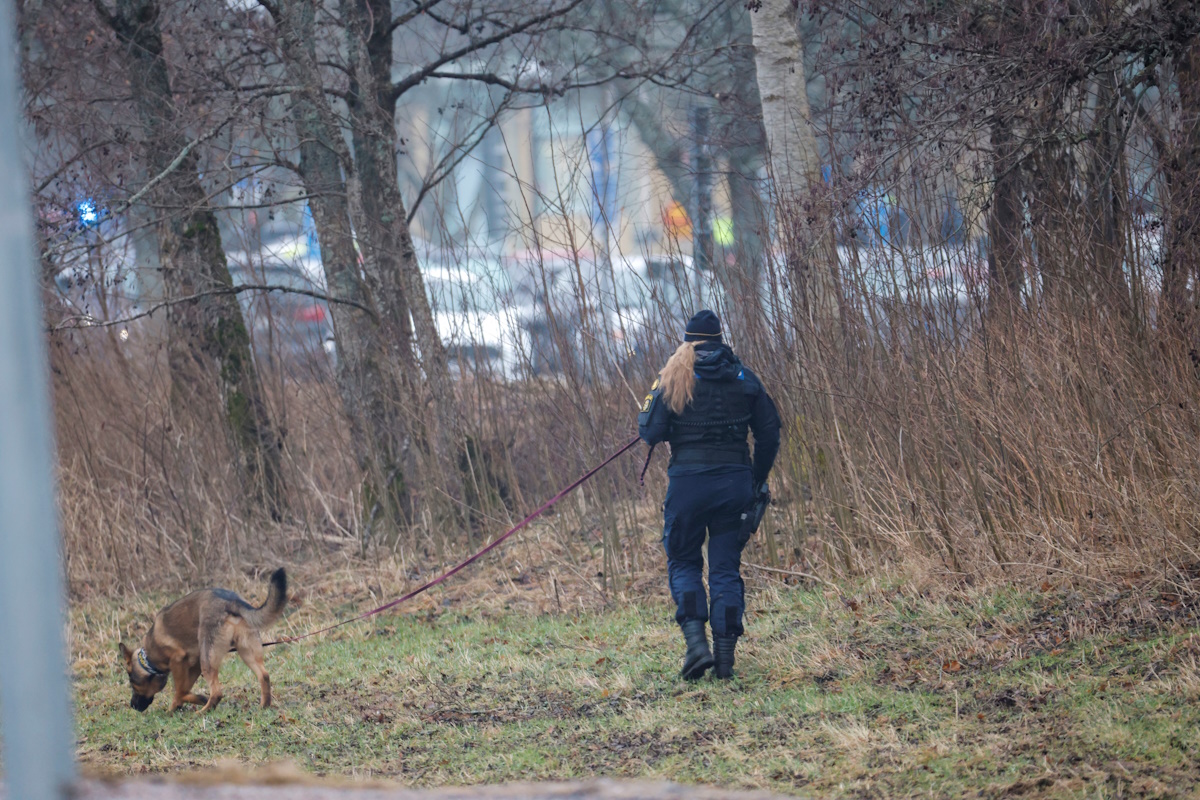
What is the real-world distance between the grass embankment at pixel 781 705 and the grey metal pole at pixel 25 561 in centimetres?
304

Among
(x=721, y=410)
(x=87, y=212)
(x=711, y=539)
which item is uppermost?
(x=87, y=212)

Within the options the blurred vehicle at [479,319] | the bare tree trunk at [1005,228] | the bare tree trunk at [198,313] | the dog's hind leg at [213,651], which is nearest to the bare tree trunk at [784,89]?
the bare tree trunk at [1005,228]

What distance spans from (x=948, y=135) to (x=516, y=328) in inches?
165

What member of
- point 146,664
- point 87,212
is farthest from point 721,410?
point 87,212

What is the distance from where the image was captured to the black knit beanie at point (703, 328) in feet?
21.2

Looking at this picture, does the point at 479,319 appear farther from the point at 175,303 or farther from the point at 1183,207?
the point at 1183,207

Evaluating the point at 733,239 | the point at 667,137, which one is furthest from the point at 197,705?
the point at 667,137

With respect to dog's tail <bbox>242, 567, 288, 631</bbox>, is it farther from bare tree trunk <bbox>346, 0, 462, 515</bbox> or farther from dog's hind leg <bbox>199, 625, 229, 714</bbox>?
bare tree trunk <bbox>346, 0, 462, 515</bbox>

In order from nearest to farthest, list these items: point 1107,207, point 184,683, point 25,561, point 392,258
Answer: point 25,561
point 184,683
point 1107,207
point 392,258

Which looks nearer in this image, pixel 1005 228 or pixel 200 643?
pixel 200 643

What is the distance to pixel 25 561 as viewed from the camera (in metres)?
2.27

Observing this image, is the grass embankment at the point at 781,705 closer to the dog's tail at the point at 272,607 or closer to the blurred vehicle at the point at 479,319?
the dog's tail at the point at 272,607

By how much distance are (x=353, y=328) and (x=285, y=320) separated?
2064 mm

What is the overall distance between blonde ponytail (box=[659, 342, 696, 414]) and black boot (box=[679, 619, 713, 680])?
1.24 m
